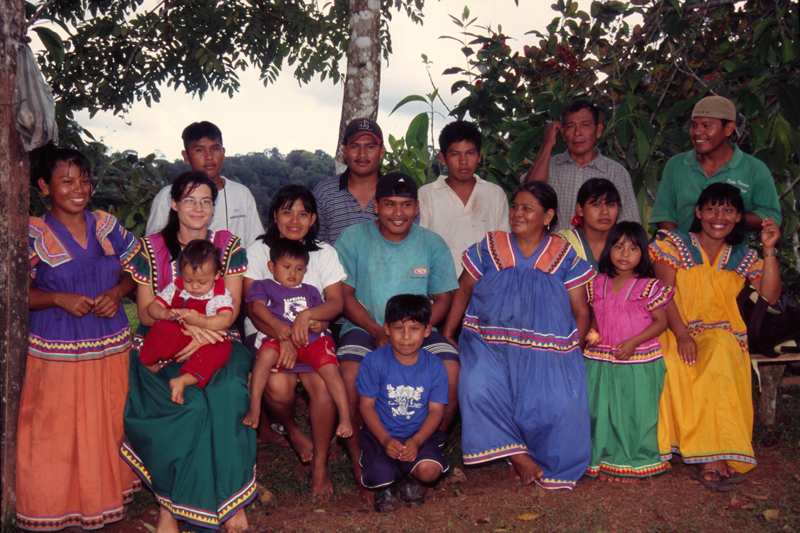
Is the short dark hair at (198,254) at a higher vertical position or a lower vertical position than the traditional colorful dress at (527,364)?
higher

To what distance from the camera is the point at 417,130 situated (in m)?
5.23

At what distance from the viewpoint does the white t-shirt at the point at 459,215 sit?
4.38m

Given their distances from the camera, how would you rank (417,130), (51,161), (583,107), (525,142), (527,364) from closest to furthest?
(51,161) → (527,364) → (583,107) → (525,142) → (417,130)

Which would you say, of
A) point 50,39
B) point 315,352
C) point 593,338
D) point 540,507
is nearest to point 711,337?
point 593,338

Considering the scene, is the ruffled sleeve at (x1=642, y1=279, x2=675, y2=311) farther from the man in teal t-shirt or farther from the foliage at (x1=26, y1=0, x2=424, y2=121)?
the foliage at (x1=26, y1=0, x2=424, y2=121)

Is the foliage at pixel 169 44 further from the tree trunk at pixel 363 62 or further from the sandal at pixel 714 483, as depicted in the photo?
the sandal at pixel 714 483

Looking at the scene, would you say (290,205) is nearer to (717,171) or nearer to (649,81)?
(717,171)

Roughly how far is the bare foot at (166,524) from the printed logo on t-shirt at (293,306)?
3.80 ft

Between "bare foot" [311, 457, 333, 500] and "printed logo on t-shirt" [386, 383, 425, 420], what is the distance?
1.76 feet

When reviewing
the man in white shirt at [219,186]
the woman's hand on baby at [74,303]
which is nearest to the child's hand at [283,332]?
the woman's hand on baby at [74,303]

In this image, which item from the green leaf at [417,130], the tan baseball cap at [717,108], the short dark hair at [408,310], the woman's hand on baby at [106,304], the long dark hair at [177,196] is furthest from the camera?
the green leaf at [417,130]

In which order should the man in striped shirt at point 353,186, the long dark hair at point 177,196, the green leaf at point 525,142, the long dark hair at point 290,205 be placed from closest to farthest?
1. the long dark hair at point 177,196
2. the long dark hair at point 290,205
3. the man in striped shirt at point 353,186
4. the green leaf at point 525,142

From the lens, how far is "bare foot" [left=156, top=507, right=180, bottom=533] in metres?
3.07

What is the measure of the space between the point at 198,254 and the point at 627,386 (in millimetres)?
2520
